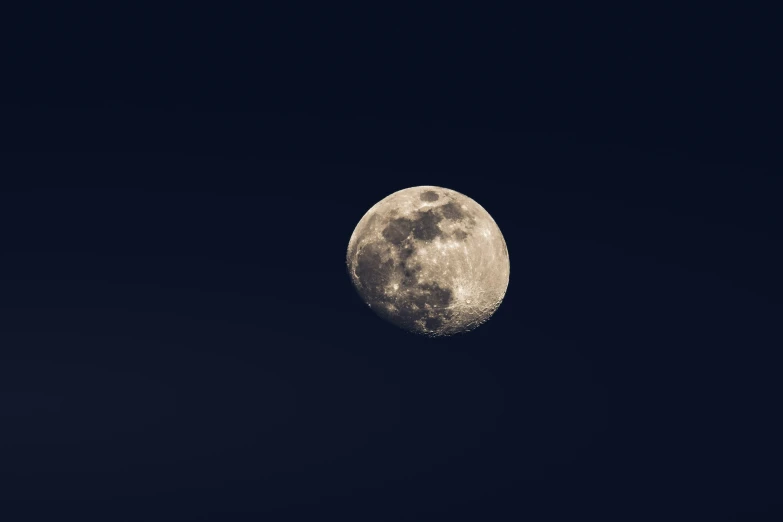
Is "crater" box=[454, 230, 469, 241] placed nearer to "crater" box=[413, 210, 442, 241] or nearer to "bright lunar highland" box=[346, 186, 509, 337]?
"bright lunar highland" box=[346, 186, 509, 337]

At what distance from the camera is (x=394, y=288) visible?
2270 cm

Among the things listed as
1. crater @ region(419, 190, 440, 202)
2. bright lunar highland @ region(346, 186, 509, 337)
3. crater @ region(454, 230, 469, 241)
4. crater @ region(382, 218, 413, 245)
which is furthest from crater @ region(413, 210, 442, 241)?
crater @ region(419, 190, 440, 202)

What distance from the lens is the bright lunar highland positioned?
73.5 ft

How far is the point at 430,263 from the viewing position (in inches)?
877

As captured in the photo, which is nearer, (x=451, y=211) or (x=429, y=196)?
(x=451, y=211)

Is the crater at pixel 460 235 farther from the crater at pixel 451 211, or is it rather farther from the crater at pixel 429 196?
the crater at pixel 429 196

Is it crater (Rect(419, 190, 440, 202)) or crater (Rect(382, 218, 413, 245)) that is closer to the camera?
crater (Rect(382, 218, 413, 245))

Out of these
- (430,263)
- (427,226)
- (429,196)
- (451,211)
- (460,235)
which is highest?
(429,196)

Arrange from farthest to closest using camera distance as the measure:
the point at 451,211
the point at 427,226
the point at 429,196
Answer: the point at 429,196
the point at 451,211
the point at 427,226

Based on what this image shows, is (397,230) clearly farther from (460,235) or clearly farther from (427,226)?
(460,235)

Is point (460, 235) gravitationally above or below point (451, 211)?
below

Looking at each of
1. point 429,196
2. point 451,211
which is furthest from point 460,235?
point 429,196

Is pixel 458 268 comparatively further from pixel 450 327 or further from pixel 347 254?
pixel 347 254

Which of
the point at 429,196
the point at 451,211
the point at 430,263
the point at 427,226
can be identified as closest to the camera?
the point at 430,263
